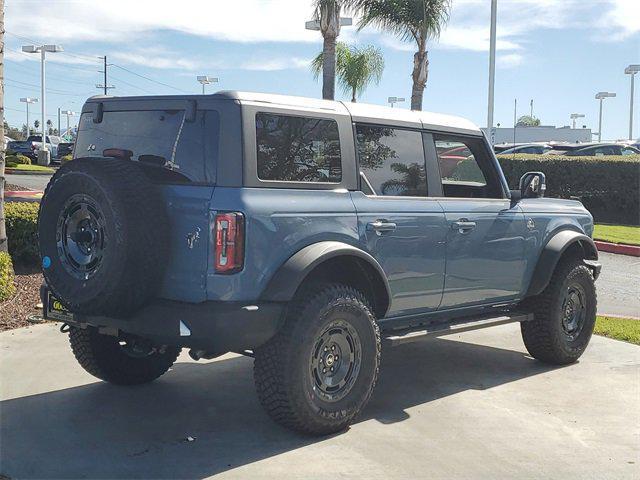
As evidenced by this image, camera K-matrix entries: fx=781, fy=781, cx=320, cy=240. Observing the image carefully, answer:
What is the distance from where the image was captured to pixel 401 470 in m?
4.29

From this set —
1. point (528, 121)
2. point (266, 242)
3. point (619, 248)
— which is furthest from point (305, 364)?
point (528, 121)

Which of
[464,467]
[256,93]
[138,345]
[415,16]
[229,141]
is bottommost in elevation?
[464,467]

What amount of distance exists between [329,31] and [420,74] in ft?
12.7

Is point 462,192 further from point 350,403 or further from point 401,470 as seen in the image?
point 401,470

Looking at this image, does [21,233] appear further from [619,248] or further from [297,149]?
[619,248]

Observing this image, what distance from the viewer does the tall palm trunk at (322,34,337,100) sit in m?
21.0

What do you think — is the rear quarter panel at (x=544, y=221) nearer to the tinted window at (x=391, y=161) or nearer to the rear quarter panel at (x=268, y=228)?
the tinted window at (x=391, y=161)

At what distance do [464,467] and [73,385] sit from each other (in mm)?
2989

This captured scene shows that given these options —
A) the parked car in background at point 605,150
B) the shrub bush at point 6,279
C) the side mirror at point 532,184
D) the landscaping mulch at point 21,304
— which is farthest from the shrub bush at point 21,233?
the parked car in background at point 605,150

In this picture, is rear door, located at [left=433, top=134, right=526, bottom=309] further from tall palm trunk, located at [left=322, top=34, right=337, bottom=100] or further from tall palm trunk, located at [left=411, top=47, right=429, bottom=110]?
tall palm trunk, located at [left=411, top=47, right=429, bottom=110]

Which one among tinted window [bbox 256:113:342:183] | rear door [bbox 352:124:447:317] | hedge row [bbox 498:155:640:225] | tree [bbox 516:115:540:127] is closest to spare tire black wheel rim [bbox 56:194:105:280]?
tinted window [bbox 256:113:342:183]

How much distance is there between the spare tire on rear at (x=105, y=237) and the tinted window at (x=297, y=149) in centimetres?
69

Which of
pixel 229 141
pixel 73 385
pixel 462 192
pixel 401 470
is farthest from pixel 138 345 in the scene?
pixel 462 192

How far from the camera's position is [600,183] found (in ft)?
65.9
